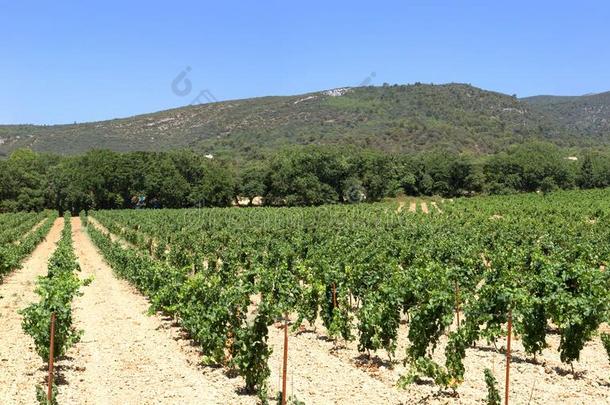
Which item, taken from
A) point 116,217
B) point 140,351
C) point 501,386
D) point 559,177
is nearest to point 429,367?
point 501,386

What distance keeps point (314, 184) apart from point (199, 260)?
62716mm

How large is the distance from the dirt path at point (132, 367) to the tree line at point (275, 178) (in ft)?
223

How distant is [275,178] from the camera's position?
8869 centimetres

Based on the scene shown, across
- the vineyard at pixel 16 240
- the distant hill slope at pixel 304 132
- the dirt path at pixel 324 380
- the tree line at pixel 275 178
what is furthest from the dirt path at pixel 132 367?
the distant hill slope at pixel 304 132

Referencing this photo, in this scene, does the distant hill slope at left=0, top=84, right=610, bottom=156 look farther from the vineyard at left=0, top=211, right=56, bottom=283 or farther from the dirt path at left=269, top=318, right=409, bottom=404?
the dirt path at left=269, top=318, right=409, bottom=404

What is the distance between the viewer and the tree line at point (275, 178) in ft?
275

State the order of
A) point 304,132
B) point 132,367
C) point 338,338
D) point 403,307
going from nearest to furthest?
point 132,367
point 338,338
point 403,307
point 304,132

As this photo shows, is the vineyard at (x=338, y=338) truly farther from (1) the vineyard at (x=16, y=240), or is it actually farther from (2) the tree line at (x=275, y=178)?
(2) the tree line at (x=275, y=178)

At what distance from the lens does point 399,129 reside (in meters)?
163

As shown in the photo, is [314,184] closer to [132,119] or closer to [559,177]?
[559,177]

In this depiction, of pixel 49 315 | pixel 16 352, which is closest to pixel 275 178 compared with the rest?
pixel 16 352

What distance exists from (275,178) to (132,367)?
→ 76.5 meters

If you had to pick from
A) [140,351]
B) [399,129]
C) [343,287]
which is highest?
[399,129]

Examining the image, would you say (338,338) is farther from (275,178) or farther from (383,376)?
(275,178)
